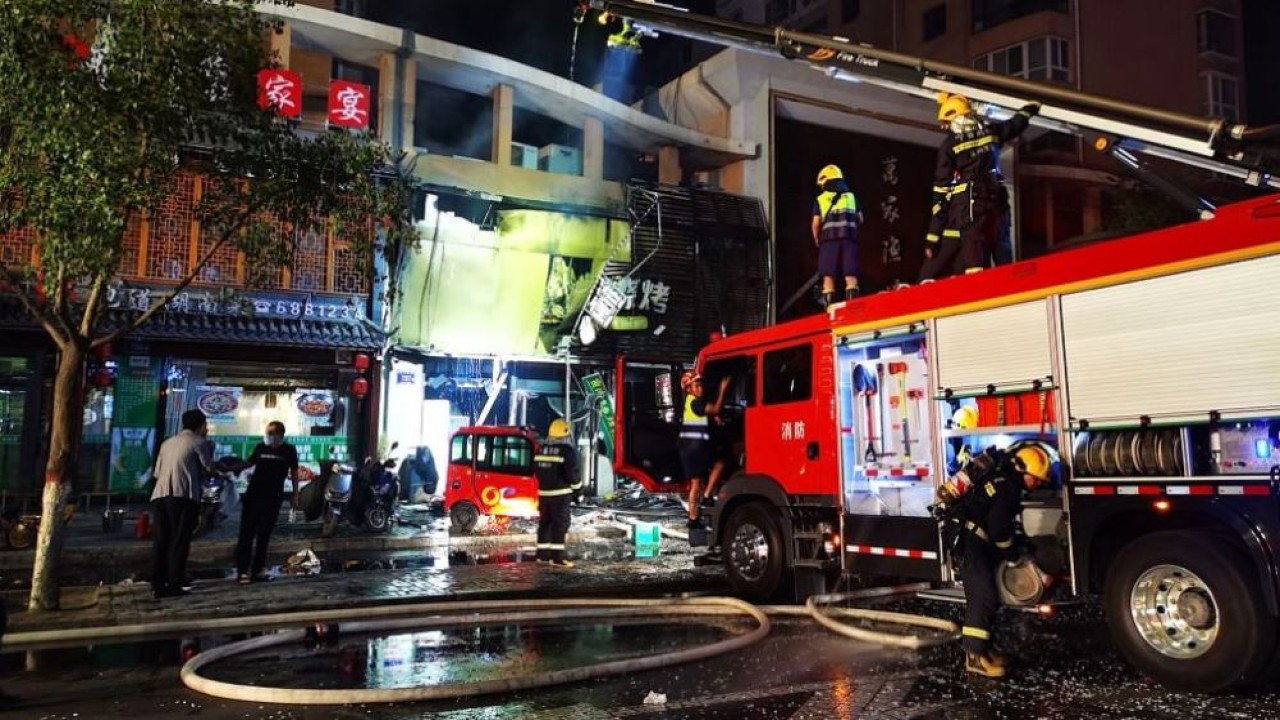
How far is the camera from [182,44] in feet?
25.8

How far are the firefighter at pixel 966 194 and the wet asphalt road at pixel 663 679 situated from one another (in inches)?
125

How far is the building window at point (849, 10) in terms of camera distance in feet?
115

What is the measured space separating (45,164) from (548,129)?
15.0 meters

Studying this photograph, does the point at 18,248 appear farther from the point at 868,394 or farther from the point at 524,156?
the point at 868,394

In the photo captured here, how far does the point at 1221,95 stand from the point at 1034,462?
32826 mm

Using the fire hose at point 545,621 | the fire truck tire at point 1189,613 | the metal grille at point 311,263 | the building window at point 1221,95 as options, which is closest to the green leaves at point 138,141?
the fire hose at point 545,621

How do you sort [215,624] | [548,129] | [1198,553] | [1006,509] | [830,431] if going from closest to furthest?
[1198,553] → [1006,509] → [215,624] → [830,431] → [548,129]

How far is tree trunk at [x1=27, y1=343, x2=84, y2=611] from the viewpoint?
7922 millimetres

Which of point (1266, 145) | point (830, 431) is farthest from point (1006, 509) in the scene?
point (1266, 145)

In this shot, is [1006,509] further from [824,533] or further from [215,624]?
[215,624]

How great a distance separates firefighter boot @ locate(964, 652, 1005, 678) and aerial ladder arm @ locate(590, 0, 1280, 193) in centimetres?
396

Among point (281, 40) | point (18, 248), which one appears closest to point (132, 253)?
point (18, 248)

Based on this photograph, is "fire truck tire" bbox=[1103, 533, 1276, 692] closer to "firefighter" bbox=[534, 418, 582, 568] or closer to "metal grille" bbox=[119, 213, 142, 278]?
"firefighter" bbox=[534, 418, 582, 568]

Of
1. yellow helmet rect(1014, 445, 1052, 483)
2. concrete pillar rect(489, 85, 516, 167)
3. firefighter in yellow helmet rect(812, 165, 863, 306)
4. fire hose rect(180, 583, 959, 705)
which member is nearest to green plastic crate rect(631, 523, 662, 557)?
firefighter in yellow helmet rect(812, 165, 863, 306)
